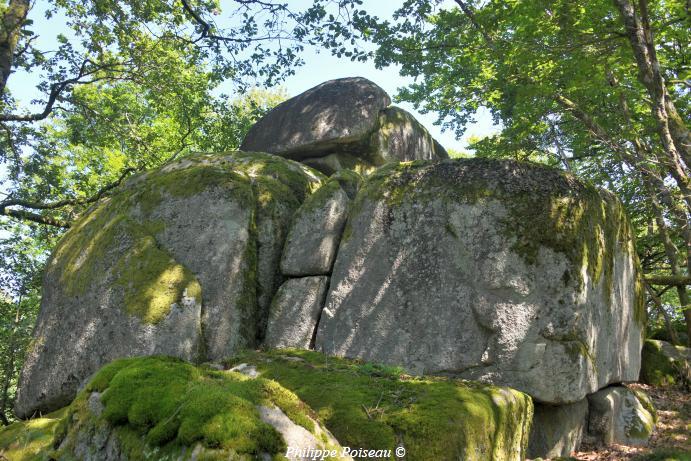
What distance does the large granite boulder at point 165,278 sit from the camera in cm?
862

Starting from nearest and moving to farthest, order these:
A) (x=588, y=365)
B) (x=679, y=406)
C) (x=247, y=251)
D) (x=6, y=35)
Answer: (x=588, y=365), (x=247, y=251), (x=679, y=406), (x=6, y=35)

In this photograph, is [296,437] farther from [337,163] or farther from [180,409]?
[337,163]

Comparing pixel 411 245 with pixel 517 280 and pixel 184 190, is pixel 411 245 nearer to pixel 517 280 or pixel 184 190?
pixel 517 280

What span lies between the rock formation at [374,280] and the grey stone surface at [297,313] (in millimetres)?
25

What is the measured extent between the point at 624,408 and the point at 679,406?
2.53 metres

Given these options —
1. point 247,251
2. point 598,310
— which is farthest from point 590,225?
point 247,251

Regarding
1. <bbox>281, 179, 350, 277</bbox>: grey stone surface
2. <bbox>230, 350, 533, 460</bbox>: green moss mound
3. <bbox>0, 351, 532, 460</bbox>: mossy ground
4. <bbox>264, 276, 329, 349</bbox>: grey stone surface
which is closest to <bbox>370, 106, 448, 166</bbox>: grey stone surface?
<bbox>281, 179, 350, 277</bbox>: grey stone surface

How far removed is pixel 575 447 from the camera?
8.23 meters

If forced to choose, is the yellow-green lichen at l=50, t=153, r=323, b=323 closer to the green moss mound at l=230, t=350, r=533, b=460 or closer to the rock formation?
the rock formation

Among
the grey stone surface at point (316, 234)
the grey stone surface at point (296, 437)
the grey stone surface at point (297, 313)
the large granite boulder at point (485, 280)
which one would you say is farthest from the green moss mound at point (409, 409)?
the grey stone surface at point (316, 234)

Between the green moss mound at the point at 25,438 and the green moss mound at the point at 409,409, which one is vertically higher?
the green moss mound at the point at 409,409

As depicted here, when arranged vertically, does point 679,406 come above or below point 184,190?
below

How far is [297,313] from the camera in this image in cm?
893

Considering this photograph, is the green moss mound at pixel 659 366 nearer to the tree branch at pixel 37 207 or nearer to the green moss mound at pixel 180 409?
the green moss mound at pixel 180 409
